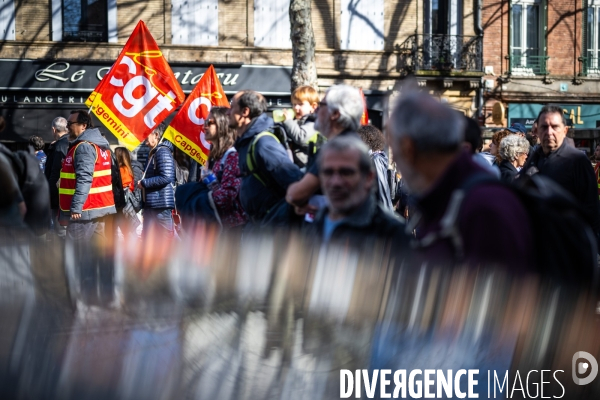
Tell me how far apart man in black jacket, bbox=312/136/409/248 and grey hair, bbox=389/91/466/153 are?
87 cm

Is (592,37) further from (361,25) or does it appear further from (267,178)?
(267,178)

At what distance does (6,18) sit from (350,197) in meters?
19.2

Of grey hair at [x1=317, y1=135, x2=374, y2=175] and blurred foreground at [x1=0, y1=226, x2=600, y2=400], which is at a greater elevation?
grey hair at [x1=317, y1=135, x2=374, y2=175]

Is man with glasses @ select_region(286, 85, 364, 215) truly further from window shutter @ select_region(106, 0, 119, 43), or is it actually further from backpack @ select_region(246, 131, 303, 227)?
window shutter @ select_region(106, 0, 119, 43)

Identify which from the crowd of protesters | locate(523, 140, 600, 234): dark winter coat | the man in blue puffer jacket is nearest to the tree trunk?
the crowd of protesters

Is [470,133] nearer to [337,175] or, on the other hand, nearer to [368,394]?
[337,175]

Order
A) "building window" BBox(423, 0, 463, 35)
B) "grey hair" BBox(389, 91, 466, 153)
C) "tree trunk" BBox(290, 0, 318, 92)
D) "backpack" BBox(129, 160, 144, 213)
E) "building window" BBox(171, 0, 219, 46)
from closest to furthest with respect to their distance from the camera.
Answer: "grey hair" BBox(389, 91, 466, 153)
"backpack" BBox(129, 160, 144, 213)
"tree trunk" BBox(290, 0, 318, 92)
"building window" BBox(171, 0, 219, 46)
"building window" BBox(423, 0, 463, 35)

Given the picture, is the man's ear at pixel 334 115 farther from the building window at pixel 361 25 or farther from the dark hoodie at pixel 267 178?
the building window at pixel 361 25

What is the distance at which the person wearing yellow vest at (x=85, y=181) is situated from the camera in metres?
7.57

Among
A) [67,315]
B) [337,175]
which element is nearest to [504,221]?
[67,315]

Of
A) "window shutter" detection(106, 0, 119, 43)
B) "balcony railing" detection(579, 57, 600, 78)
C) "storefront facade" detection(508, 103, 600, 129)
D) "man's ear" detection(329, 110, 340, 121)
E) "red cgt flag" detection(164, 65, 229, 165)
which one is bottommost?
"man's ear" detection(329, 110, 340, 121)

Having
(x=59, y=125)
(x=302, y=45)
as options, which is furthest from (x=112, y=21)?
(x=59, y=125)

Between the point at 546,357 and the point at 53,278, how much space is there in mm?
1021

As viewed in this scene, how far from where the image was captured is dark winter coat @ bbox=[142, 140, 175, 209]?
8.50 m
